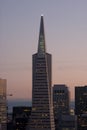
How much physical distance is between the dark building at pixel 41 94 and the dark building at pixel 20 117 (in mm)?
3166

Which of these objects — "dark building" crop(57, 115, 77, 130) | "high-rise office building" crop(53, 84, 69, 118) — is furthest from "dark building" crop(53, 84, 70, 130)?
"dark building" crop(57, 115, 77, 130)

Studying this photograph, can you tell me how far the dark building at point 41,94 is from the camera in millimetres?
76125

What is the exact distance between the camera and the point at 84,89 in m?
91.6

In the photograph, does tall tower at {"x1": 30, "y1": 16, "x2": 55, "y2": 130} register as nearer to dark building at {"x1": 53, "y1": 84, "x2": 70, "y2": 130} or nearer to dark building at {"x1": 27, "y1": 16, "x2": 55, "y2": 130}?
dark building at {"x1": 27, "y1": 16, "x2": 55, "y2": 130}

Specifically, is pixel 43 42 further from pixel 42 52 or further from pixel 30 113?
pixel 30 113

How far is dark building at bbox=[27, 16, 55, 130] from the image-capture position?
76.1 metres

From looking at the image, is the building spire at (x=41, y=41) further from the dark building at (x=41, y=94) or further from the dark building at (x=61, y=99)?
the dark building at (x=61, y=99)

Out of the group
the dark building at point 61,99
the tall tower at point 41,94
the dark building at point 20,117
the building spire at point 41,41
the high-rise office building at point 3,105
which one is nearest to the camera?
the high-rise office building at point 3,105

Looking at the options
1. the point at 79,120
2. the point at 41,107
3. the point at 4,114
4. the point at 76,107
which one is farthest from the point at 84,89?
the point at 4,114

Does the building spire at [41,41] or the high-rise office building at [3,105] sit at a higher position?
the building spire at [41,41]

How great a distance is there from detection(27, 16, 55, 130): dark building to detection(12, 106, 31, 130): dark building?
10.4ft

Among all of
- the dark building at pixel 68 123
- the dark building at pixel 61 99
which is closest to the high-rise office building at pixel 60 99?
the dark building at pixel 61 99

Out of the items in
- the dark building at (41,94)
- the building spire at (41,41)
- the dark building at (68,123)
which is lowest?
the dark building at (68,123)

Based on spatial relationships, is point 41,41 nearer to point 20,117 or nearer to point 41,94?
point 41,94
